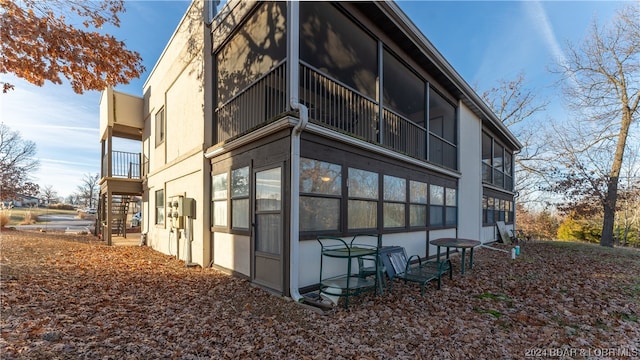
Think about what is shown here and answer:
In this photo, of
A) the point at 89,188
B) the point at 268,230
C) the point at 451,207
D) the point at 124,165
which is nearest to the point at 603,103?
the point at 451,207

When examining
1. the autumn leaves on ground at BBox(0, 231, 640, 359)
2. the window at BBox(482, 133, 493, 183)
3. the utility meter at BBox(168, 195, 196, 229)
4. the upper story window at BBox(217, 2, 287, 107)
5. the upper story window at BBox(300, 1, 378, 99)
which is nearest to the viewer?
the autumn leaves on ground at BBox(0, 231, 640, 359)

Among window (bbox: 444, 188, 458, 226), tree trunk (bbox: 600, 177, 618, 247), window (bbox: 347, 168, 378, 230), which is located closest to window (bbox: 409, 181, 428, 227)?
window (bbox: 444, 188, 458, 226)

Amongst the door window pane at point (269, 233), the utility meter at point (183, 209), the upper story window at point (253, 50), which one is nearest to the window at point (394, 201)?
the door window pane at point (269, 233)

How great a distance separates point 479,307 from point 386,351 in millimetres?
2408

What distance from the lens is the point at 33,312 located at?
412cm

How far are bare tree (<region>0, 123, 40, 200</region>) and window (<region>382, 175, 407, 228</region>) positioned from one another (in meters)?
25.4

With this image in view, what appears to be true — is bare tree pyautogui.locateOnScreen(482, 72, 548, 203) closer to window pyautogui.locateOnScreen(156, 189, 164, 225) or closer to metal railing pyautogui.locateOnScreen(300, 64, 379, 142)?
metal railing pyautogui.locateOnScreen(300, 64, 379, 142)

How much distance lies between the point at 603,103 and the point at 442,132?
41.0ft

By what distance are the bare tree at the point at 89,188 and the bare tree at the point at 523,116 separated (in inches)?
1981

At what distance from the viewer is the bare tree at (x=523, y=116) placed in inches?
939

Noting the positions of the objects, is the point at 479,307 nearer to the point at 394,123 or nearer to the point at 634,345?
the point at 634,345

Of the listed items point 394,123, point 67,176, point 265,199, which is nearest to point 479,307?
point 265,199

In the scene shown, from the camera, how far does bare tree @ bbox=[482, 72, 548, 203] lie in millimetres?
23844

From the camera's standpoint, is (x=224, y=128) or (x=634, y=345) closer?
(x=634, y=345)
